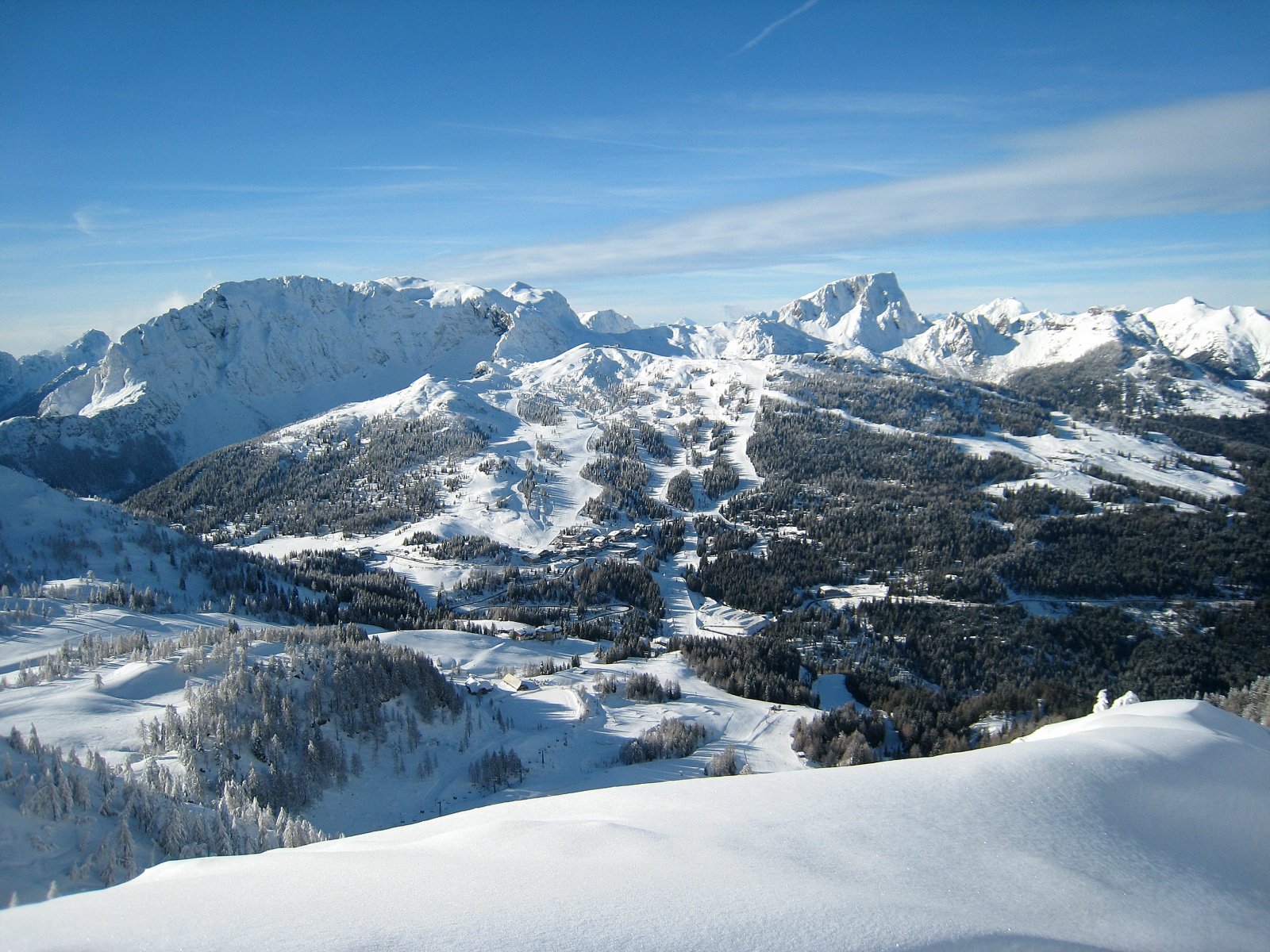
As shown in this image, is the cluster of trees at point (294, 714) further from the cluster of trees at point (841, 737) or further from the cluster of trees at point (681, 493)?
the cluster of trees at point (681, 493)

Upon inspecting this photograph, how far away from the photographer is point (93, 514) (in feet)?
336

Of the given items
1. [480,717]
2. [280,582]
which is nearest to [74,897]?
[480,717]

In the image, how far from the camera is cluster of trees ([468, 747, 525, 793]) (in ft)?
147

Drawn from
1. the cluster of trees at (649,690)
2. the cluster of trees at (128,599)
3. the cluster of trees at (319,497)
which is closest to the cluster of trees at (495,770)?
the cluster of trees at (649,690)

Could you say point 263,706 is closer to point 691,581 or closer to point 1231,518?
point 691,581

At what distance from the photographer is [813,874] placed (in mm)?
10172

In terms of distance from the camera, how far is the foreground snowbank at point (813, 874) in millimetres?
8297

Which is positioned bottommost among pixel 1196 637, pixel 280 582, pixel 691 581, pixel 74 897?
pixel 1196 637

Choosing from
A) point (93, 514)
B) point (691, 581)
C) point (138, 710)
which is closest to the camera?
point (138, 710)

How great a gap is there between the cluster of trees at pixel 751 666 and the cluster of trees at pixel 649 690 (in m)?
8.21

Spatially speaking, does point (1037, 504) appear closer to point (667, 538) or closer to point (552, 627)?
point (667, 538)

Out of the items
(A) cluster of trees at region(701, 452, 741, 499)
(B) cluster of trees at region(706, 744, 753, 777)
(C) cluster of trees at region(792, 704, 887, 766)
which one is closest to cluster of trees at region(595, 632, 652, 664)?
(C) cluster of trees at region(792, 704, 887, 766)

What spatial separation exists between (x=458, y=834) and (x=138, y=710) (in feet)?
120

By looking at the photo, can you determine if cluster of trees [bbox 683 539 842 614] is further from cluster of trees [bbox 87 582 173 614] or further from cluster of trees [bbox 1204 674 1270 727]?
cluster of trees [bbox 87 582 173 614]
